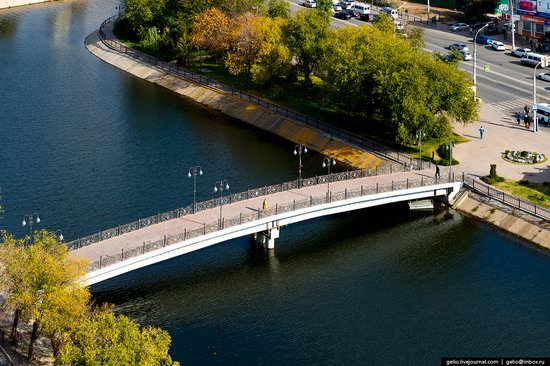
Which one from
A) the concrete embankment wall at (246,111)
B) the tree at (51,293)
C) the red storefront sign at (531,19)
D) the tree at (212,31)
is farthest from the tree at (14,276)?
the red storefront sign at (531,19)

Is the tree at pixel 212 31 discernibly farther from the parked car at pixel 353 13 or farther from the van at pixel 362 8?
the parked car at pixel 353 13

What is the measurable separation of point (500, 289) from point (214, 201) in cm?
2786

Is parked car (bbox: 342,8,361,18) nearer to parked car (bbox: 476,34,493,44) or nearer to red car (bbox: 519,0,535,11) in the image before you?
parked car (bbox: 476,34,493,44)

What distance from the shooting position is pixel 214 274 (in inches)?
3243

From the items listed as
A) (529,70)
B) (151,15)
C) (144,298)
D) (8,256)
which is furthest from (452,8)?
(8,256)

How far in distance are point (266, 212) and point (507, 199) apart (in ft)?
85.9

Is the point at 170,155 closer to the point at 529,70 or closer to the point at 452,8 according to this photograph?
the point at 529,70

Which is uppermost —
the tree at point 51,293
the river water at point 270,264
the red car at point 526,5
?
the red car at point 526,5

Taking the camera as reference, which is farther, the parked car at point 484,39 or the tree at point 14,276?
the parked car at point 484,39

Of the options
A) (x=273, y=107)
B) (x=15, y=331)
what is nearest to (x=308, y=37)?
(x=273, y=107)

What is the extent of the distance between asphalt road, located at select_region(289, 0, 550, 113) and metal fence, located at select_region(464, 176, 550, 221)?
27.7m

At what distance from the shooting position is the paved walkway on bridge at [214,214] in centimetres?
7862

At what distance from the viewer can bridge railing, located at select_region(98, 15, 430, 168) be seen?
352 ft

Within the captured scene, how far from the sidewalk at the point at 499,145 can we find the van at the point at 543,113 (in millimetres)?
1093
